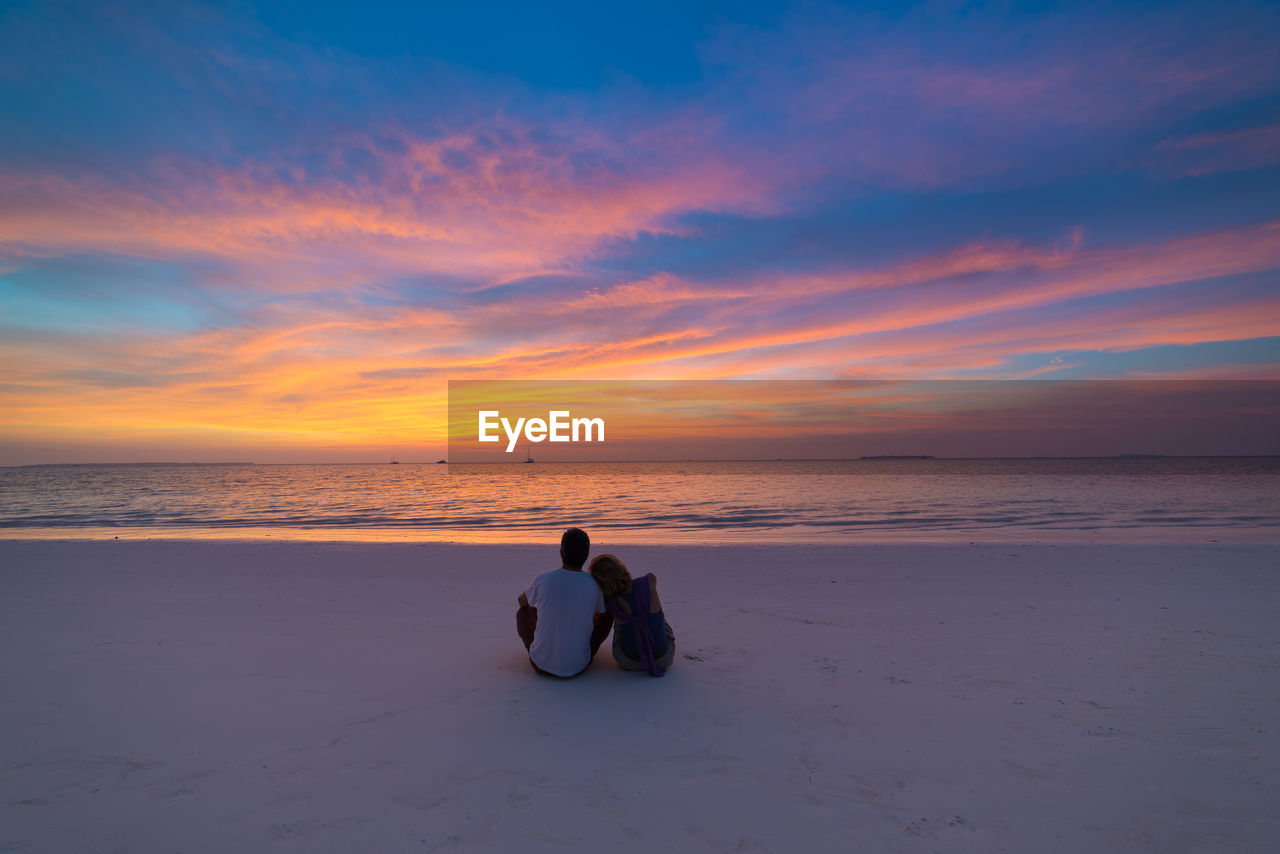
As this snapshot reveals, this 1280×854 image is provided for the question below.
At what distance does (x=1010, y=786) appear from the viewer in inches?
161

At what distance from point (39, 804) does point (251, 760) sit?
108 cm

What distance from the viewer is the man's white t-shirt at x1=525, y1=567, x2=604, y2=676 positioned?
6027mm

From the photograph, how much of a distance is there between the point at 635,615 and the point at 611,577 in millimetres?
424

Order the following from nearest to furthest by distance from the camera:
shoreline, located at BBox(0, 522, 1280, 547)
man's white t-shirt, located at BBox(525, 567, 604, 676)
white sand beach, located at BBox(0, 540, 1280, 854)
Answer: white sand beach, located at BBox(0, 540, 1280, 854), man's white t-shirt, located at BBox(525, 567, 604, 676), shoreline, located at BBox(0, 522, 1280, 547)

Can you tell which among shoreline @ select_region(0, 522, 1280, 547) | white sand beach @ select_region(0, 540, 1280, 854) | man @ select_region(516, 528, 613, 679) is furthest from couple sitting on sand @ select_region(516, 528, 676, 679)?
shoreline @ select_region(0, 522, 1280, 547)

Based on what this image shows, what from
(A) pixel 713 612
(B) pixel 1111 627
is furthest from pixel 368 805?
(B) pixel 1111 627

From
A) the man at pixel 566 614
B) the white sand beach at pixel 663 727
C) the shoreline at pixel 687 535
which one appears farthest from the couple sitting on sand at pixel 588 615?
the shoreline at pixel 687 535

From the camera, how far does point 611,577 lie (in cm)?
611

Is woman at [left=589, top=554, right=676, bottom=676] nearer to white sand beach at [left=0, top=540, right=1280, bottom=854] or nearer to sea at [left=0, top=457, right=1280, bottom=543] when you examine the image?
white sand beach at [left=0, top=540, right=1280, bottom=854]

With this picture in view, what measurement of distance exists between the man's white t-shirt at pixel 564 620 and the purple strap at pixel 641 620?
0.25 m

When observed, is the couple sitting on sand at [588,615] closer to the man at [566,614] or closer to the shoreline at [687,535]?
the man at [566,614]

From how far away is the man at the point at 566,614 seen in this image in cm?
603

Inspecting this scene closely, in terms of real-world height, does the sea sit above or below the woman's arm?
below

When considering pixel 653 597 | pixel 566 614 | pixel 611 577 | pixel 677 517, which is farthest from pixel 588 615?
pixel 677 517
